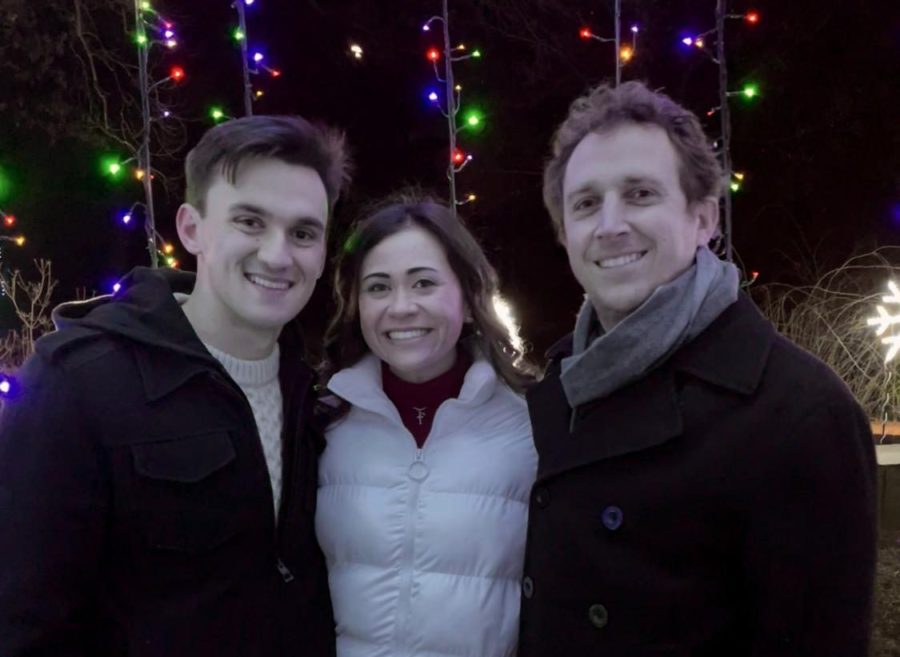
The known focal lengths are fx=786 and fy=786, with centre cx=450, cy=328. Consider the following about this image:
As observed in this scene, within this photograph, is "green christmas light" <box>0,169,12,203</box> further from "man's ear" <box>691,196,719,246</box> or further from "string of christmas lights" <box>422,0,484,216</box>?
"man's ear" <box>691,196,719,246</box>

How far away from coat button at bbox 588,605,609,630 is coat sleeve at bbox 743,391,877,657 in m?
0.28

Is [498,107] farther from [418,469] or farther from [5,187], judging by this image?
[418,469]

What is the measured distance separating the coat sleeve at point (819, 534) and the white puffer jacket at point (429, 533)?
599mm

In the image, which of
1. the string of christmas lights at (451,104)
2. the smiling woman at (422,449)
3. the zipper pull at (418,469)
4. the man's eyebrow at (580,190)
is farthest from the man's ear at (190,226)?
the string of christmas lights at (451,104)

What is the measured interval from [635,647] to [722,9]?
4502mm

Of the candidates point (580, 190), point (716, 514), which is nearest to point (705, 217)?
point (580, 190)

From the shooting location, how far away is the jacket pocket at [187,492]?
143 cm

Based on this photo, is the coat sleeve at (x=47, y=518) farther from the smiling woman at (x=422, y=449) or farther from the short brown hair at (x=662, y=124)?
the short brown hair at (x=662, y=124)

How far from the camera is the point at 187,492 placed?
147 cm

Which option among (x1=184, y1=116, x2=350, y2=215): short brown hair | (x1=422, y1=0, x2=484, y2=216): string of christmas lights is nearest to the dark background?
(x1=422, y1=0, x2=484, y2=216): string of christmas lights

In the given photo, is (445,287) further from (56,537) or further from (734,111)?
(734,111)

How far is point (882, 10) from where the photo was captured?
6.00 meters

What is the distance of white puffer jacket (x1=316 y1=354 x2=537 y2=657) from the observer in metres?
1.66

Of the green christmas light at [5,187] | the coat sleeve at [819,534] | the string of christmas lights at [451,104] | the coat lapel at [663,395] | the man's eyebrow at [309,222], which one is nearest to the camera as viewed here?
the coat sleeve at [819,534]
